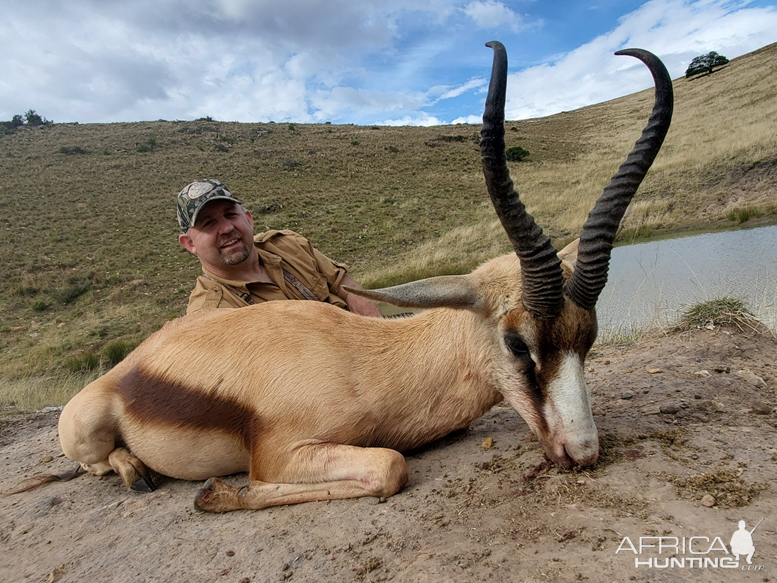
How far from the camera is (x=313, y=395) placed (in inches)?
149

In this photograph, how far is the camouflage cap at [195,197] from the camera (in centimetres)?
562

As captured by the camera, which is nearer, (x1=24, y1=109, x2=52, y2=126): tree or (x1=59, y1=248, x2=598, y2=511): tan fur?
(x1=59, y1=248, x2=598, y2=511): tan fur

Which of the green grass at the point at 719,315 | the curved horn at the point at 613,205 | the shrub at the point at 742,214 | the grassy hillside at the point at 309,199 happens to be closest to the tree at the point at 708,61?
the grassy hillside at the point at 309,199

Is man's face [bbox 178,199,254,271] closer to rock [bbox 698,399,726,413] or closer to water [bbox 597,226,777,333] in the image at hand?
rock [bbox 698,399,726,413]

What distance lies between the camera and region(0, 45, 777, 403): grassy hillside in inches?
781

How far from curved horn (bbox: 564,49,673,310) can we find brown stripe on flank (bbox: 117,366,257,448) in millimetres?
2753

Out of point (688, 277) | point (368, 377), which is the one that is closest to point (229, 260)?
point (368, 377)

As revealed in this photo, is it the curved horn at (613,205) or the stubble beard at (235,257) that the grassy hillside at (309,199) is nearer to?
the stubble beard at (235,257)

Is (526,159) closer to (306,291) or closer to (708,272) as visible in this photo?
(708,272)

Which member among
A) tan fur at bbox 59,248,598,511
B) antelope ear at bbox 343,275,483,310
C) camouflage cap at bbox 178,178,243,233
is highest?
camouflage cap at bbox 178,178,243,233

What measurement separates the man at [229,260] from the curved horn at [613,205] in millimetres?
2902

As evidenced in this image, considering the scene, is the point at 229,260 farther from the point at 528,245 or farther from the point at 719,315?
the point at 719,315

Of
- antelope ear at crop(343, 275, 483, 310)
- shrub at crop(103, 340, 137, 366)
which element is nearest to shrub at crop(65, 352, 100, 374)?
shrub at crop(103, 340, 137, 366)

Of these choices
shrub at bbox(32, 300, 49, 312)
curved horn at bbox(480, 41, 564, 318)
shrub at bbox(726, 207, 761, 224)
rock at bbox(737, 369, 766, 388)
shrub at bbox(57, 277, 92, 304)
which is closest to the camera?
curved horn at bbox(480, 41, 564, 318)
